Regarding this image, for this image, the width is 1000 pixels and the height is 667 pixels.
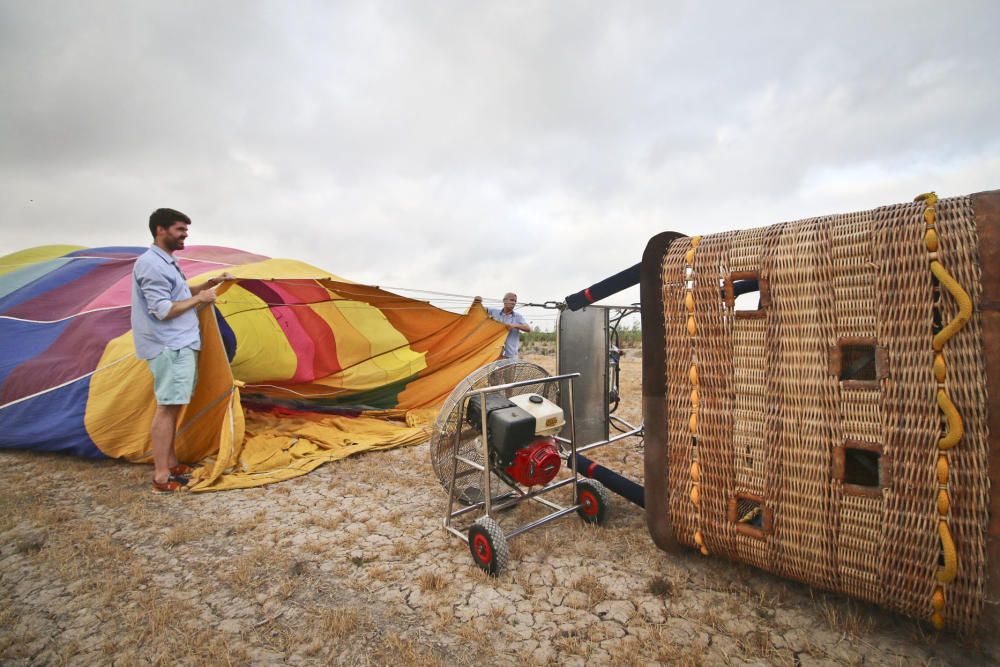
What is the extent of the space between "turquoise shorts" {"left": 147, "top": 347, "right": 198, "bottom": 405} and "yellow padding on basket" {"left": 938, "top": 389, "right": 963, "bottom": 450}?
4085 mm

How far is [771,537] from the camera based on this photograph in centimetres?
183

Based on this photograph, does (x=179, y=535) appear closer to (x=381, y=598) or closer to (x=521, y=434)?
(x=381, y=598)

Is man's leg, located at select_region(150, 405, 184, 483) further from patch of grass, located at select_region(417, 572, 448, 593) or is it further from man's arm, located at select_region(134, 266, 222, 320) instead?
patch of grass, located at select_region(417, 572, 448, 593)

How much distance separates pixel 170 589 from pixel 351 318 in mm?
3865

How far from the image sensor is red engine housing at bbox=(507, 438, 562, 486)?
8.08 feet

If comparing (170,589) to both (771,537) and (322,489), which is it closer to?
(322,489)

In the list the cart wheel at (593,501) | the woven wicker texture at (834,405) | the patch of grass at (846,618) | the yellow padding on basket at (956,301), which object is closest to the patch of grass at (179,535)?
the cart wheel at (593,501)

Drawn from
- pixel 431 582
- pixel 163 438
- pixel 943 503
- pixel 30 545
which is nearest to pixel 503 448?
pixel 431 582

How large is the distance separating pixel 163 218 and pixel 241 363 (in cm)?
178

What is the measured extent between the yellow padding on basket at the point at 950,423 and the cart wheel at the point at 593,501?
5.25 ft

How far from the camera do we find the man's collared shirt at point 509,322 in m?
6.34

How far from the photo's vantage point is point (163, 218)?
3414mm

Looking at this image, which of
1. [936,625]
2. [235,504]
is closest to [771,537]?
[936,625]

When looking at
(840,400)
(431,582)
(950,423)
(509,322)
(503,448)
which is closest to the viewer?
(950,423)
